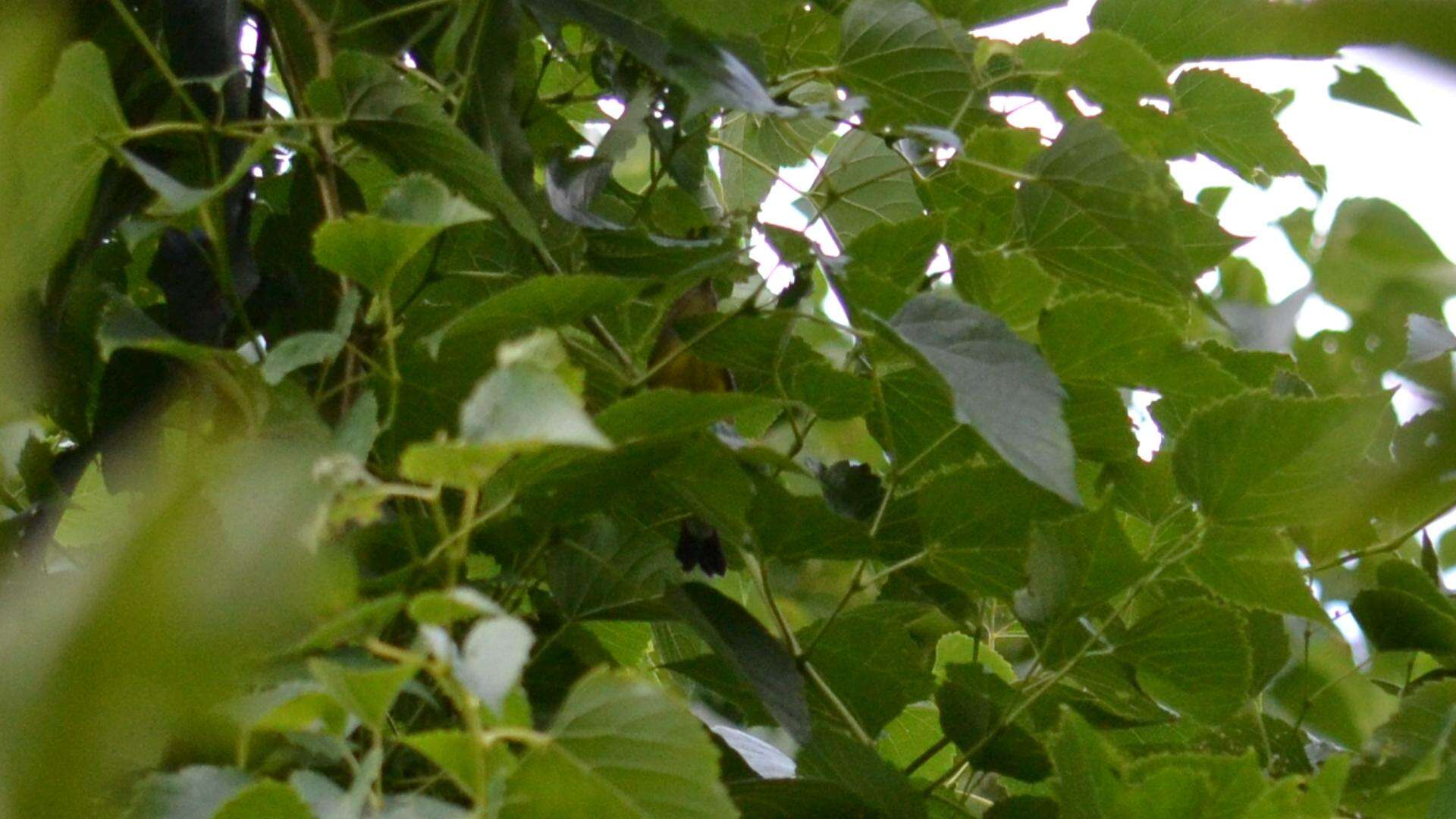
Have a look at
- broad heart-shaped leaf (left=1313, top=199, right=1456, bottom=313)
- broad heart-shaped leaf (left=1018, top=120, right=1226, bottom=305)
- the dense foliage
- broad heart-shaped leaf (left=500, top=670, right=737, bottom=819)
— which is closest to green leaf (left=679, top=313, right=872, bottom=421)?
the dense foliage

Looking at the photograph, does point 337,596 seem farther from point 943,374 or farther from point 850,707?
point 850,707

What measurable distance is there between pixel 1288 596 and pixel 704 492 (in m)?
0.26

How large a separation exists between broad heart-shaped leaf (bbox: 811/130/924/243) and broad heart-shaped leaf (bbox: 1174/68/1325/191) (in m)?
0.15

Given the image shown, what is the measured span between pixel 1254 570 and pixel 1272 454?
0.06 metres

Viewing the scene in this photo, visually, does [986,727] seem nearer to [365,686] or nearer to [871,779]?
[871,779]

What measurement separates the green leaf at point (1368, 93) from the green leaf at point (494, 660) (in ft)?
1.55

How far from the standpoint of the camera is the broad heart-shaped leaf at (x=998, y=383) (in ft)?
1.54

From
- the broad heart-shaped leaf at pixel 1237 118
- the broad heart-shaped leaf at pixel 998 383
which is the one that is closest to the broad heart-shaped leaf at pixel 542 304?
the broad heart-shaped leaf at pixel 998 383

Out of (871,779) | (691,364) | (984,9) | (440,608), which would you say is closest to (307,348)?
(440,608)

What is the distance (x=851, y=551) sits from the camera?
1.84ft

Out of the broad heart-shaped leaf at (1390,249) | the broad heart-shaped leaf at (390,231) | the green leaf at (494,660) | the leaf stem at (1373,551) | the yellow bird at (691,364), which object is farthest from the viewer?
the yellow bird at (691,364)

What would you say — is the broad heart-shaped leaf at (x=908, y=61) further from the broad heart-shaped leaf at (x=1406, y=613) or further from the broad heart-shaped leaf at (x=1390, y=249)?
the broad heart-shaped leaf at (x=1390, y=249)

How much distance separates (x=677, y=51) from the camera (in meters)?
0.52

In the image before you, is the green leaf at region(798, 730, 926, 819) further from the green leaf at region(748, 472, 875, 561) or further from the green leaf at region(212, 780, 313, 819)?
the green leaf at region(212, 780, 313, 819)
